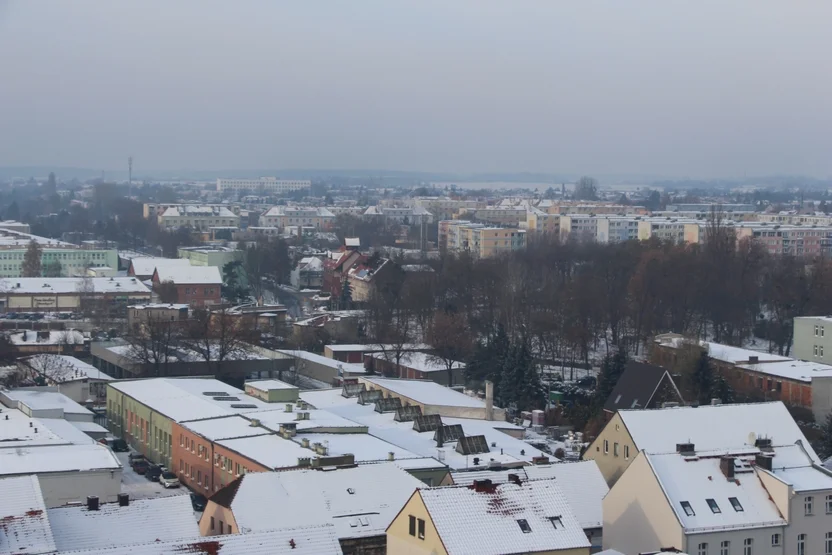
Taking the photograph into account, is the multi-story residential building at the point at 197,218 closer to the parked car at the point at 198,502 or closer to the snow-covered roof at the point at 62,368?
the snow-covered roof at the point at 62,368

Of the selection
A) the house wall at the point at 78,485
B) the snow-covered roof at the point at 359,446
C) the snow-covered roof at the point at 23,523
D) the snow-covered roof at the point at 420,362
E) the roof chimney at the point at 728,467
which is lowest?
the snow-covered roof at the point at 420,362

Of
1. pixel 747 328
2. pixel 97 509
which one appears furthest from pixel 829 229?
pixel 97 509

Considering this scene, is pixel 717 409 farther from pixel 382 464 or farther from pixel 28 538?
pixel 28 538

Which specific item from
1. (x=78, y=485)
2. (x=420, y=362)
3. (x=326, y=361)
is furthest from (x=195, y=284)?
(x=78, y=485)

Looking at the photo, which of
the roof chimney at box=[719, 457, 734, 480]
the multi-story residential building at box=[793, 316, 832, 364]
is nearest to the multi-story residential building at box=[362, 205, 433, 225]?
the multi-story residential building at box=[793, 316, 832, 364]

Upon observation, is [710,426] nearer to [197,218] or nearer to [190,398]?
[190,398]

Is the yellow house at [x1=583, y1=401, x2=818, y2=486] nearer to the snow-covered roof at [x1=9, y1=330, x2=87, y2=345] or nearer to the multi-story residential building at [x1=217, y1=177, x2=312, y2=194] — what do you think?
the snow-covered roof at [x1=9, y1=330, x2=87, y2=345]

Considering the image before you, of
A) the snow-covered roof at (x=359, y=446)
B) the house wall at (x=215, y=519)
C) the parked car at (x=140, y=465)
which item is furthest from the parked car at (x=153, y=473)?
the house wall at (x=215, y=519)
